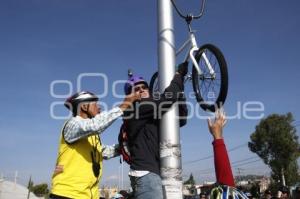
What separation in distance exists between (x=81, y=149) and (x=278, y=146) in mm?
38013

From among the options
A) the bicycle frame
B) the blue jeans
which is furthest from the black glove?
the blue jeans

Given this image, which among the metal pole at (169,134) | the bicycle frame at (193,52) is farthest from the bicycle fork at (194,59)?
the metal pole at (169,134)

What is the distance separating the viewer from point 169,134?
13.2 feet

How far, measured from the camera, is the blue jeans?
12.5 ft

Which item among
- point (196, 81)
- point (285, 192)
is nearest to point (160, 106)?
point (196, 81)

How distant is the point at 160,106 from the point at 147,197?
0.97 metres

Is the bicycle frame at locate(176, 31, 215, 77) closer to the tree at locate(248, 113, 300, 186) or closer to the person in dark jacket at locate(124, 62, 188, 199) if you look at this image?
the person in dark jacket at locate(124, 62, 188, 199)

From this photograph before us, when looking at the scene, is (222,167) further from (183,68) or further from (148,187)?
(183,68)

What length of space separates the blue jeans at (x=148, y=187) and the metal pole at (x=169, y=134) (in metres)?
0.08

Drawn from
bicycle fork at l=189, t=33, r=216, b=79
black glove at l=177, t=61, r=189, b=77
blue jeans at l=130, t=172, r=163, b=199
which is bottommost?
blue jeans at l=130, t=172, r=163, b=199

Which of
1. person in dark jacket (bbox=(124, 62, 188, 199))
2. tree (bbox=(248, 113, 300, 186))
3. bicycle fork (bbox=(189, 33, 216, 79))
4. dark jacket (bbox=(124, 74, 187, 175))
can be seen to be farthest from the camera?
tree (bbox=(248, 113, 300, 186))

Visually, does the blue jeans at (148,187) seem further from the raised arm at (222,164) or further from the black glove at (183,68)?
the black glove at (183,68)

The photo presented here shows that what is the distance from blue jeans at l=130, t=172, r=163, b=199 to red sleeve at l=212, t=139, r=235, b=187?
128cm

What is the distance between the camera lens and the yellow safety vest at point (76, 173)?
3787 millimetres
